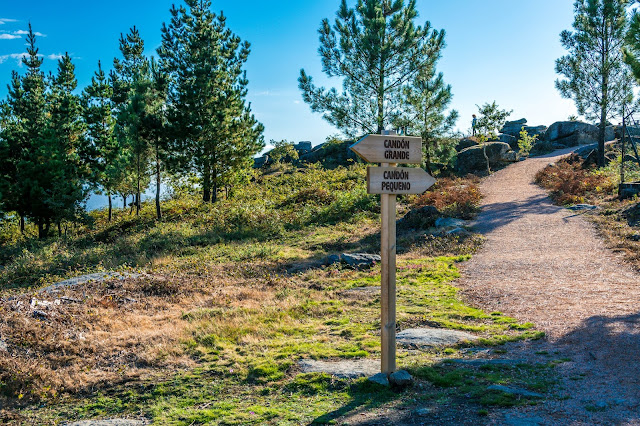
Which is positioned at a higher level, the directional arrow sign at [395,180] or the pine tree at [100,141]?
the pine tree at [100,141]

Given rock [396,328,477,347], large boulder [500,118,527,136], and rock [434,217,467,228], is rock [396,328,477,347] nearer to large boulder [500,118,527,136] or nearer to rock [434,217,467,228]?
rock [434,217,467,228]

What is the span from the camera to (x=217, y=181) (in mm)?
26578

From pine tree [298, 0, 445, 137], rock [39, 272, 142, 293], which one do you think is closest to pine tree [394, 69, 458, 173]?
pine tree [298, 0, 445, 137]

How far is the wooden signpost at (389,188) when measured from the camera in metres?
5.34

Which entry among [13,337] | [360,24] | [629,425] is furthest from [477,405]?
[360,24]

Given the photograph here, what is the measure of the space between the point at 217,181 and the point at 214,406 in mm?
22630

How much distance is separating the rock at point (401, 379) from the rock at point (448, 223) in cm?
1206

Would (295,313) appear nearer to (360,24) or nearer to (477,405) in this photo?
(477,405)

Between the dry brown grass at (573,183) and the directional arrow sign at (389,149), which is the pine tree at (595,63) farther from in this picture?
the directional arrow sign at (389,149)

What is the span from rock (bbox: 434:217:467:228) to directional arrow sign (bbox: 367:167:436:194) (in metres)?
11.6

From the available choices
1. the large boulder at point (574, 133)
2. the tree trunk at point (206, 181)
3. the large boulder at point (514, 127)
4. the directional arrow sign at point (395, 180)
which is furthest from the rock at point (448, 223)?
the large boulder at point (514, 127)

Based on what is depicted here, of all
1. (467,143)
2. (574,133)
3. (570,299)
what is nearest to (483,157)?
(467,143)

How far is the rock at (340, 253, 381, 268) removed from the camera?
40.9 ft

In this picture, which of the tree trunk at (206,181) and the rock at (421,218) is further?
the tree trunk at (206,181)
